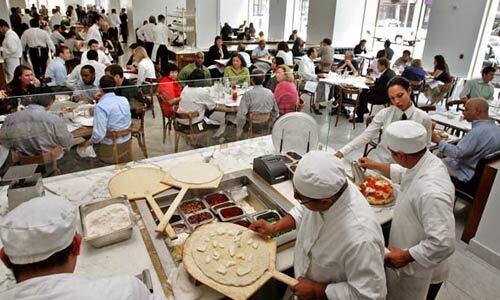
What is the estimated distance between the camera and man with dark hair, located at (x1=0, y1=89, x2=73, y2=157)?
9.80 feet

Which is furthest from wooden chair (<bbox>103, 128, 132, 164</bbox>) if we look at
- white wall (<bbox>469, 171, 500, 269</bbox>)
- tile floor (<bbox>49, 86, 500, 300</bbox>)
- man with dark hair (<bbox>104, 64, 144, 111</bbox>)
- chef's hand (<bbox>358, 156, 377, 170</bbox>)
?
white wall (<bbox>469, 171, 500, 269</bbox>)

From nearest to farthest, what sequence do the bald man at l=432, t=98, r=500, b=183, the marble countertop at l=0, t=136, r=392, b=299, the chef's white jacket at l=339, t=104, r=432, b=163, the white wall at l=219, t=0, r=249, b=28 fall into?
the marble countertop at l=0, t=136, r=392, b=299 → the chef's white jacket at l=339, t=104, r=432, b=163 → the bald man at l=432, t=98, r=500, b=183 → the white wall at l=219, t=0, r=249, b=28

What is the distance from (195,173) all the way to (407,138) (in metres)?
1.25

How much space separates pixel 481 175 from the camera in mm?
3062

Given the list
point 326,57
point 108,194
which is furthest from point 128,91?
point 326,57

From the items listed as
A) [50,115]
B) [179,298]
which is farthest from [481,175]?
[50,115]

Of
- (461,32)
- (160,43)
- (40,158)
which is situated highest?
(461,32)

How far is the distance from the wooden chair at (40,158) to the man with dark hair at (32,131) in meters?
0.03

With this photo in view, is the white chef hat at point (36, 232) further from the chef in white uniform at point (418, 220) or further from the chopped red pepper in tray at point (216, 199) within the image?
the chef in white uniform at point (418, 220)

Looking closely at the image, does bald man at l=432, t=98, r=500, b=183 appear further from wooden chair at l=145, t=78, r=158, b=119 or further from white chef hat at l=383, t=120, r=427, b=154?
wooden chair at l=145, t=78, r=158, b=119

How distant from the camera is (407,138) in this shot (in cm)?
165

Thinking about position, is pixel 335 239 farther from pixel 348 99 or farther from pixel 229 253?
pixel 348 99

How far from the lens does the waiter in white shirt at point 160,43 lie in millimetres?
9070

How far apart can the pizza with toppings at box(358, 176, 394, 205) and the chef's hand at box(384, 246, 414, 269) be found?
464 mm
